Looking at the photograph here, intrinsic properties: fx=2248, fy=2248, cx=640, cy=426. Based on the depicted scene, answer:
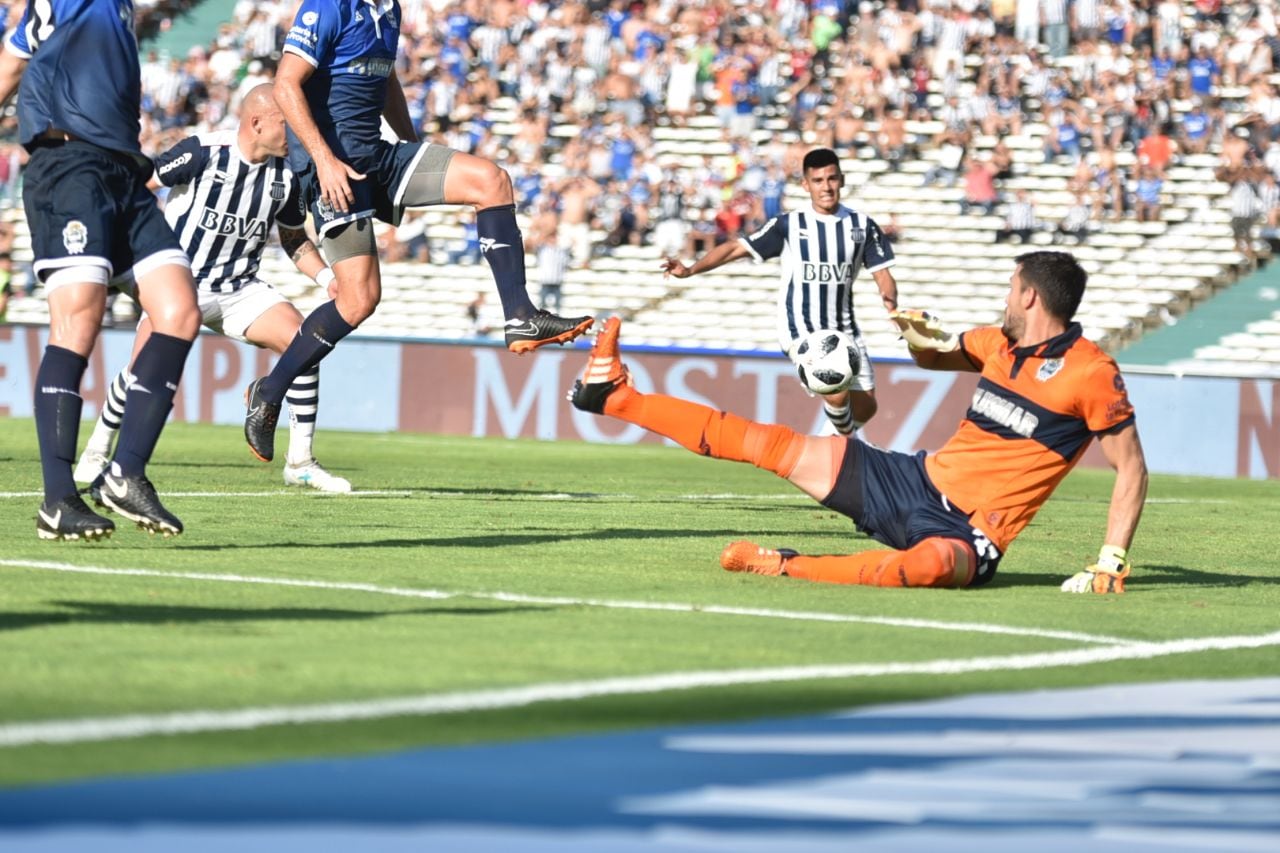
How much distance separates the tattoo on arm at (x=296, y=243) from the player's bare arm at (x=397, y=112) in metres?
2.30

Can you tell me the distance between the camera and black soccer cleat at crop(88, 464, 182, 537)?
24.4 feet

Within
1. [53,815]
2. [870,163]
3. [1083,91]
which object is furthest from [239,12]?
[53,815]

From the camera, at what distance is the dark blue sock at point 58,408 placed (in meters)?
7.64

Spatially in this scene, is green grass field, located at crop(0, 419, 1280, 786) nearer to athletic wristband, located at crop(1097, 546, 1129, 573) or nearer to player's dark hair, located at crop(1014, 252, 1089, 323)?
athletic wristband, located at crop(1097, 546, 1129, 573)

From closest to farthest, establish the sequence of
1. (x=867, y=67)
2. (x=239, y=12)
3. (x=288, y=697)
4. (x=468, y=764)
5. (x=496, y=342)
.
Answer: (x=468, y=764), (x=288, y=697), (x=496, y=342), (x=867, y=67), (x=239, y=12)

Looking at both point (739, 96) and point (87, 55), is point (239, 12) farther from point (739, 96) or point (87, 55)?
point (87, 55)

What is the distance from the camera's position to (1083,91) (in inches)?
1053

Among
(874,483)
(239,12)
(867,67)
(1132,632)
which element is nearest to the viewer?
(1132,632)

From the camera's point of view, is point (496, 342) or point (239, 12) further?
point (239, 12)

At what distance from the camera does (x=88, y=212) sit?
25.1ft

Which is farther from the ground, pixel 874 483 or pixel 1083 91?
pixel 1083 91

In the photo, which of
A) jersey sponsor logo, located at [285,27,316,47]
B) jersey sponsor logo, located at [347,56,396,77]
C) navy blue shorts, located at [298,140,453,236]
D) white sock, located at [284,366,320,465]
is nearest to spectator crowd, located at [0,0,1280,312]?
white sock, located at [284,366,320,465]

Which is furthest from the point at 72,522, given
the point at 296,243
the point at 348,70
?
the point at 296,243

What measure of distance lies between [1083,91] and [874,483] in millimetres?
19930
